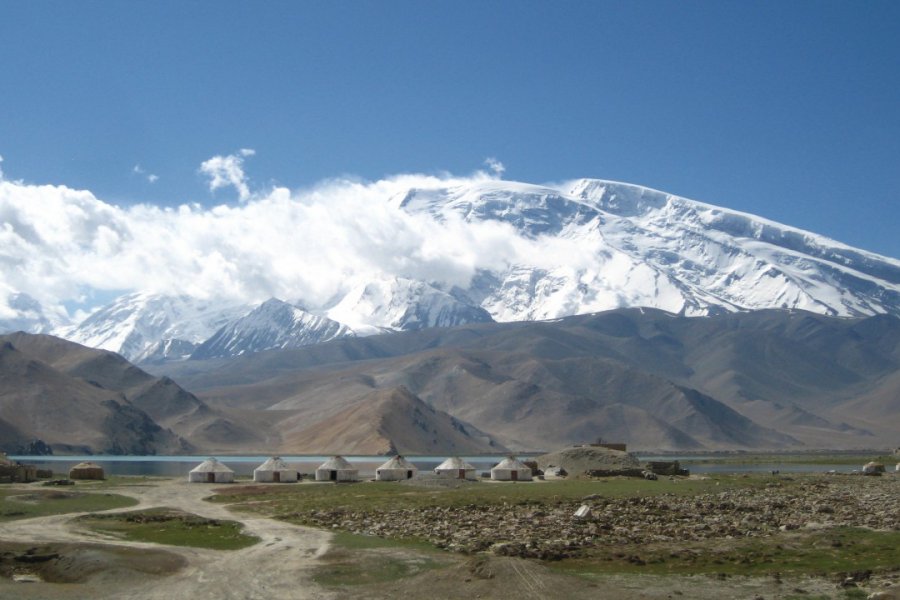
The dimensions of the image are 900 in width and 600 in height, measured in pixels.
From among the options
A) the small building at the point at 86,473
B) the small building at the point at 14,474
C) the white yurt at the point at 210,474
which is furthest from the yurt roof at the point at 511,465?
the small building at the point at 14,474

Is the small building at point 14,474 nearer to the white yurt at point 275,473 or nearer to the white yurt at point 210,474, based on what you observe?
the white yurt at point 210,474

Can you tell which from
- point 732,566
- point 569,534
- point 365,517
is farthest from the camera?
point 365,517

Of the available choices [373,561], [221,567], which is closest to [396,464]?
[373,561]

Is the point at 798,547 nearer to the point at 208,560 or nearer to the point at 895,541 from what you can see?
the point at 895,541

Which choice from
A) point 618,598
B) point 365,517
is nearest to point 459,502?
point 365,517

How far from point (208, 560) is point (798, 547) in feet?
72.0

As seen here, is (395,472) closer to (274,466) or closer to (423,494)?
(274,466)

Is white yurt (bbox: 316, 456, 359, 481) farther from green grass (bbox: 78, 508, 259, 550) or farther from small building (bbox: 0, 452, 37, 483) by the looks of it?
green grass (bbox: 78, 508, 259, 550)

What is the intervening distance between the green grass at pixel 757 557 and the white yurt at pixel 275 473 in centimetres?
6021

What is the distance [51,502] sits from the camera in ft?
207

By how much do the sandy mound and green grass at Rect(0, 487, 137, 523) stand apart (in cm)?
4259

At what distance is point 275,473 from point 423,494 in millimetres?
31528

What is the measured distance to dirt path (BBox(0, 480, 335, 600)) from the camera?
35.0 metres

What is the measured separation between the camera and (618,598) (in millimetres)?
32594
